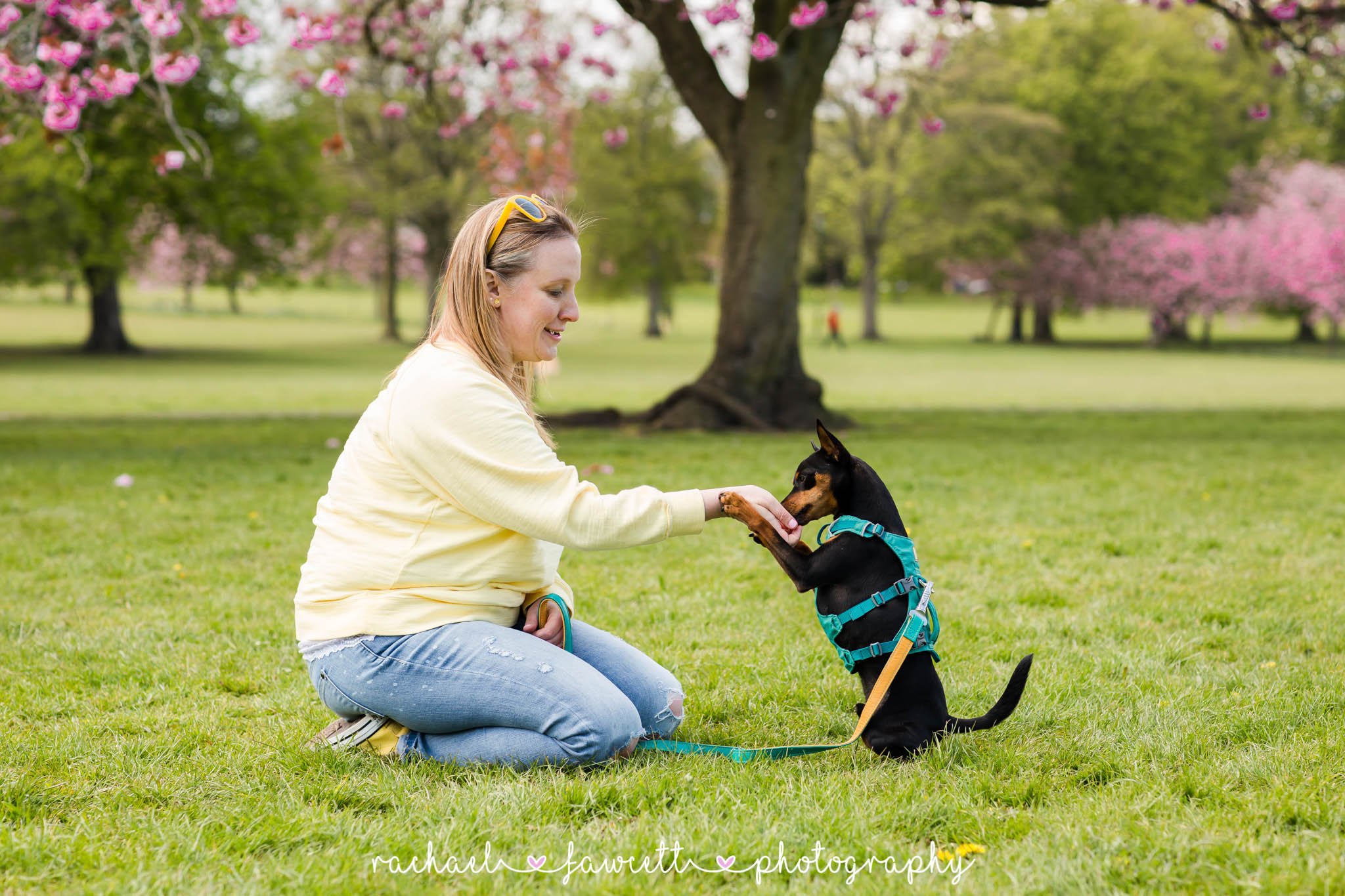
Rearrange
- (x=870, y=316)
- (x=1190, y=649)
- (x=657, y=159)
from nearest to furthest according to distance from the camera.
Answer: (x=1190, y=649) → (x=657, y=159) → (x=870, y=316)

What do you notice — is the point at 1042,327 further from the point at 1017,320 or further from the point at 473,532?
the point at 473,532

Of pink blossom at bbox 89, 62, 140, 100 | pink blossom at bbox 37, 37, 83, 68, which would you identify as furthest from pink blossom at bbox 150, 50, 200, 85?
pink blossom at bbox 37, 37, 83, 68

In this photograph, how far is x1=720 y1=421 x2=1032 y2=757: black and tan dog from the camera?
3.45m

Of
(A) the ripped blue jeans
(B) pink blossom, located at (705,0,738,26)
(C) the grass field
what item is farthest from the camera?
(B) pink blossom, located at (705,0,738,26)

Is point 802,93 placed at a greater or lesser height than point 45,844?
greater

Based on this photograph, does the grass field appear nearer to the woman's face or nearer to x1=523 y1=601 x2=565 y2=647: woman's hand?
x1=523 y1=601 x2=565 y2=647: woman's hand

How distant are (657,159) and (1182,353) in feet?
71.0

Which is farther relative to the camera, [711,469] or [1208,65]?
[1208,65]

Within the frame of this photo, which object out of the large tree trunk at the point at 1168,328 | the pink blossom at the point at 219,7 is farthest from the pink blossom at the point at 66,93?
the large tree trunk at the point at 1168,328

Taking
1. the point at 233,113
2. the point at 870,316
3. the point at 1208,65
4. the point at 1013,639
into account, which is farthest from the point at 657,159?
the point at 1013,639

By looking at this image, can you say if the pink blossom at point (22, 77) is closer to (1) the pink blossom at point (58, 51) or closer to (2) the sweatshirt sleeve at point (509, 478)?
(1) the pink blossom at point (58, 51)

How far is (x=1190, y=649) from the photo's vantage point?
4816 millimetres

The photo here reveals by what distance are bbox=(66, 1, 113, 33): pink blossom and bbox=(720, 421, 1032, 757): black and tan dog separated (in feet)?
26.5

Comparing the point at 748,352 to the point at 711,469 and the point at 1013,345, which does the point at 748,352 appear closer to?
the point at 711,469
